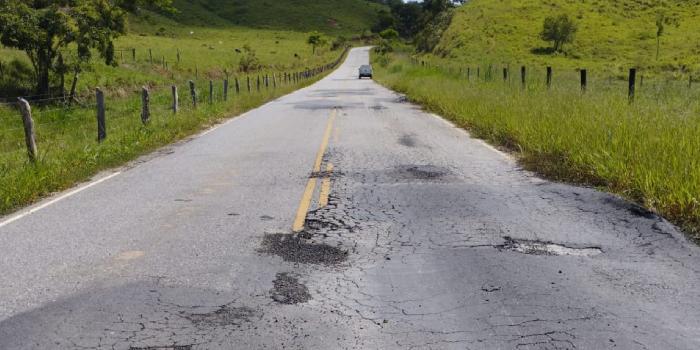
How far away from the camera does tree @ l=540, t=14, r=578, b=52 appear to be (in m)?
59.9

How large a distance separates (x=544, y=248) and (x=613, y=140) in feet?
11.4

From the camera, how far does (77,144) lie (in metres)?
12.1

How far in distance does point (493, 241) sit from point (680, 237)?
1.79 meters

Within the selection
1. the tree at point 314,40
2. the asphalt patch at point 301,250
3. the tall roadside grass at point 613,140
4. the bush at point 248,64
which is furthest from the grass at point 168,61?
the asphalt patch at point 301,250

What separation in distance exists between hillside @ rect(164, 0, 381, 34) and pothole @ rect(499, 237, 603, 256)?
119899 millimetres

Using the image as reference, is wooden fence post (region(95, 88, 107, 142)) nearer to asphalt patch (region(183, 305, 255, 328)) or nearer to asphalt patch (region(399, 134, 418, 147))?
asphalt patch (region(399, 134, 418, 147))

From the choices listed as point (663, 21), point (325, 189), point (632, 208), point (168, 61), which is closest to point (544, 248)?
point (632, 208)

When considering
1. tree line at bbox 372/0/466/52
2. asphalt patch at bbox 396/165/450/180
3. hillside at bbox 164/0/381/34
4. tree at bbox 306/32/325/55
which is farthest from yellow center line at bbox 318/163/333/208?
hillside at bbox 164/0/381/34

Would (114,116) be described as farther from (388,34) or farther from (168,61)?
(388,34)

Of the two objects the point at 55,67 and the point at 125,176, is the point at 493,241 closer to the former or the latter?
the point at 125,176

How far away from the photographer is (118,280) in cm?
478

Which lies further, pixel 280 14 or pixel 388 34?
pixel 280 14

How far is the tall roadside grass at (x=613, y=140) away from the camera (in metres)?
6.55

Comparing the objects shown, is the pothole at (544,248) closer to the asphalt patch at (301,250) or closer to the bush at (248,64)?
the asphalt patch at (301,250)
